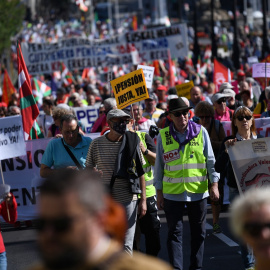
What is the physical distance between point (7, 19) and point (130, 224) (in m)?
34.4

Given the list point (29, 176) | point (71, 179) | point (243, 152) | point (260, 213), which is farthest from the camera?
point (29, 176)

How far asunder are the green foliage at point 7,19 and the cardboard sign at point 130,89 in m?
29.4

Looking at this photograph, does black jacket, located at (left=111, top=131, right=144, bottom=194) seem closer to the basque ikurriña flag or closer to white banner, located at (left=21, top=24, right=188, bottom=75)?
the basque ikurriña flag

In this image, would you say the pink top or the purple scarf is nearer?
the purple scarf

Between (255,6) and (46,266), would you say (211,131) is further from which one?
(255,6)

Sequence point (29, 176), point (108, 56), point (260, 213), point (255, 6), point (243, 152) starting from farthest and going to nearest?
1. point (255, 6)
2. point (108, 56)
3. point (29, 176)
4. point (243, 152)
5. point (260, 213)

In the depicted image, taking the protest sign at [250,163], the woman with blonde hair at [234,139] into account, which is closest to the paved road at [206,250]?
the woman with blonde hair at [234,139]

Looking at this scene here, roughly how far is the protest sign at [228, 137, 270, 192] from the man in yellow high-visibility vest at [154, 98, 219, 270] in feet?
0.73

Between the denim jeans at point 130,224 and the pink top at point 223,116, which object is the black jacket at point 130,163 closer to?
the denim jeans at point 130,224

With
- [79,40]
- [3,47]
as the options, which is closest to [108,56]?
[79,40]

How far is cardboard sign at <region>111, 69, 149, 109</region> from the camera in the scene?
9438mm

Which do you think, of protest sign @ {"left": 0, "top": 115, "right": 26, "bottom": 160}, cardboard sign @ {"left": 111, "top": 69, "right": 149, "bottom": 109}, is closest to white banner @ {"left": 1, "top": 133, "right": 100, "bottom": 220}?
cardboard sign @ {"left": 111, "top": 69, "right": 149, "bottom": 109}

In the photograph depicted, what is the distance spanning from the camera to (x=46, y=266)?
2.47m

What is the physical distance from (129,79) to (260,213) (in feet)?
22.8
